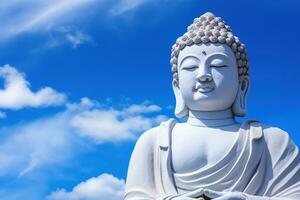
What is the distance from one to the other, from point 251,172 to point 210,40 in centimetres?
153

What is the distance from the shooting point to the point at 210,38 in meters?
7.38

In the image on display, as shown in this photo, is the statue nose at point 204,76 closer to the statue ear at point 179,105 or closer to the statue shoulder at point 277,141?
the statue ear at point 179,105

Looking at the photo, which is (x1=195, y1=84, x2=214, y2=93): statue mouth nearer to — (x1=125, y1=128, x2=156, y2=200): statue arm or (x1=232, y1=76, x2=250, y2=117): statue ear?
(x1=232, y1=76, x2=250, y2=117): statue ear

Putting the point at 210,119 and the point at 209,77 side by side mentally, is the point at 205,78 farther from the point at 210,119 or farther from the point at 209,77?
the point at 210,119

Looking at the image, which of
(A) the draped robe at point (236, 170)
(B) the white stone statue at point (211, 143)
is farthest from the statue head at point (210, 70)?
(A) the draped robe at point (236, 170)

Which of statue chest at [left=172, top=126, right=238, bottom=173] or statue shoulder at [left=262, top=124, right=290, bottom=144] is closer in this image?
statue chest at [left=172, top=126, right=238, bottom=173]

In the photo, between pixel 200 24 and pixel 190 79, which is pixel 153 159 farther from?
pixel 200 24

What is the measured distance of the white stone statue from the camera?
6938mm

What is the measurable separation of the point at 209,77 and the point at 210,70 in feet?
0.35

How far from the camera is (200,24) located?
765 cm

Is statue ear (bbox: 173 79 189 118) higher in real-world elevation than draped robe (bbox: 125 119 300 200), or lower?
higher

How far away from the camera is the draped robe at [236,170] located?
6.93 metres

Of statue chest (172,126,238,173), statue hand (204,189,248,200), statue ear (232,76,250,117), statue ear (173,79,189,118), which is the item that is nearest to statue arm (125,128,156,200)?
statue chest (172,126,238,173)

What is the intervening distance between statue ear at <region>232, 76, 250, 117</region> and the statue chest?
34 cm
